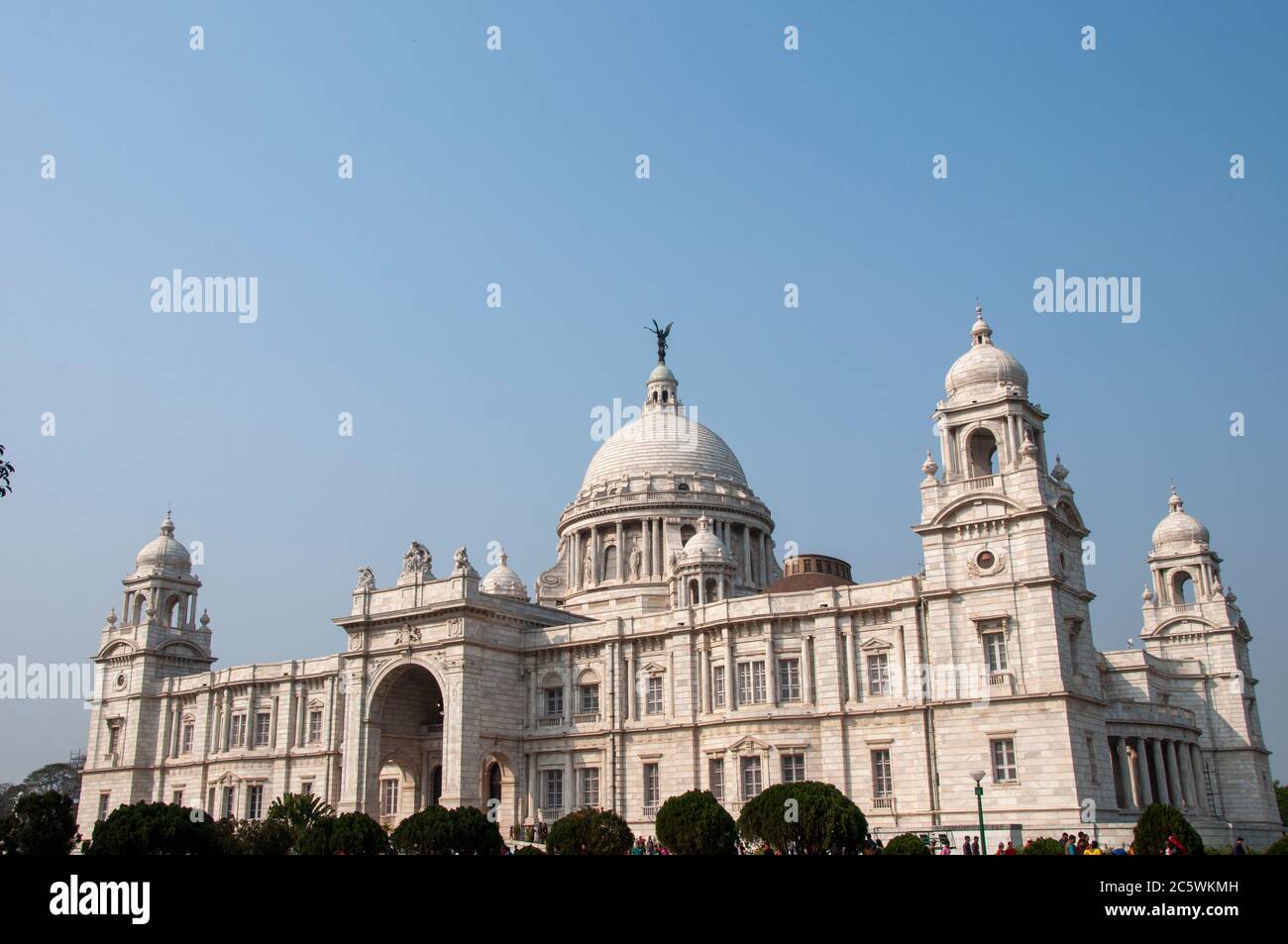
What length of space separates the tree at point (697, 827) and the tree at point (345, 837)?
9.53 metres

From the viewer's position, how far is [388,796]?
6525 cm

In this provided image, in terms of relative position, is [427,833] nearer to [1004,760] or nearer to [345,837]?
[345,837]

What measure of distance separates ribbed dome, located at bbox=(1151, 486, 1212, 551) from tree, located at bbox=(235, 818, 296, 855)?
5134 centimetres

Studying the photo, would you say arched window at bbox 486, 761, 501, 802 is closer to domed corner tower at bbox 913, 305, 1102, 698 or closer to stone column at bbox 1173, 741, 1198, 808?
domed corner tower at bbox 913, 305, 1102, 698

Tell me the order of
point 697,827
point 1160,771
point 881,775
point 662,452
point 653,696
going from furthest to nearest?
point 662,452 → point 653,696 → point 1160,771 → point 881,775 → point 697,827

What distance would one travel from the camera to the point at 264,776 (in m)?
68.9

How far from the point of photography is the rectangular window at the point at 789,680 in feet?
176

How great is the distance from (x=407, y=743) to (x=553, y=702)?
8.73m

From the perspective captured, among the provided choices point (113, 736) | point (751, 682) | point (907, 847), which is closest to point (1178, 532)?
point (751, 682)

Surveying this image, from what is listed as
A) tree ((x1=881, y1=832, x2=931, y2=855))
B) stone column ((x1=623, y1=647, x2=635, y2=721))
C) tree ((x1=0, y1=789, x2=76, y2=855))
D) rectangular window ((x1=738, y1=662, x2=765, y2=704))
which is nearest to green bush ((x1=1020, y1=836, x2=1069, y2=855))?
tree ((x1=881, y1=832, x2=931, y2=855))

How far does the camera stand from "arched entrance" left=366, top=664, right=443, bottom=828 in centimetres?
6275

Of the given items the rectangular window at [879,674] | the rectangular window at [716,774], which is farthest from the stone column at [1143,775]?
the rectangular window at [716,774]
